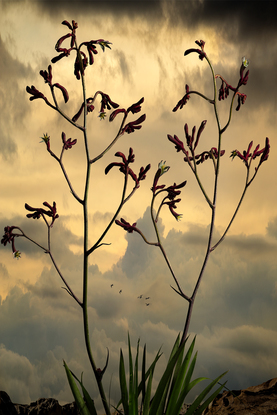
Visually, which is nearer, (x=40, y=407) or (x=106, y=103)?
(x=106, y=103)

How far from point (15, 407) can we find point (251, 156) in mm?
1596

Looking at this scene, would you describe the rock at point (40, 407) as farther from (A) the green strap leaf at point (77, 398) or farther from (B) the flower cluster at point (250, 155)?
(B) the flower cluster at point (250, 155)

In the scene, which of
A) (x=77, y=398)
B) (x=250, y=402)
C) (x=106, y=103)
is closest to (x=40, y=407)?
(x=77, y=398)

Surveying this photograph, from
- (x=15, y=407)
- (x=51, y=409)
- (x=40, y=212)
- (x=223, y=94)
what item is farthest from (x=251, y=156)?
(x=15, y=407)

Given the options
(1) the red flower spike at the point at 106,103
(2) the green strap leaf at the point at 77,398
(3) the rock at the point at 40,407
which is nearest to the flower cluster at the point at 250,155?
(1) the red flower spike at the point at 106,103

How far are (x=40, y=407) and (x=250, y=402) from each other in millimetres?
992

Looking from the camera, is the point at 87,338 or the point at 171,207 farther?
the point at 171,207

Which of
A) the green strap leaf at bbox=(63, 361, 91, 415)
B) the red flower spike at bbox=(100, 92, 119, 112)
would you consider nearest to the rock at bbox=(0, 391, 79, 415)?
the green strap leaf at bbox=(63, 361, 91, 415)

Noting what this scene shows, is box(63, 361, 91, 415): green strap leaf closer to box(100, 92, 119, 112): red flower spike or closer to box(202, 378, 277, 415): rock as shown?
box(202, 378, 277, 415): rock

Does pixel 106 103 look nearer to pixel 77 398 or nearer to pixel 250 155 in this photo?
pixel 250 155

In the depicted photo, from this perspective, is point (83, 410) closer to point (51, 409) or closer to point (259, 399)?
point (51, 409)

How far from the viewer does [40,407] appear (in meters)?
1.66

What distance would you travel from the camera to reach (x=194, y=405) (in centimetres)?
116

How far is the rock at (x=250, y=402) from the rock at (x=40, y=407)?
2.18 ft
